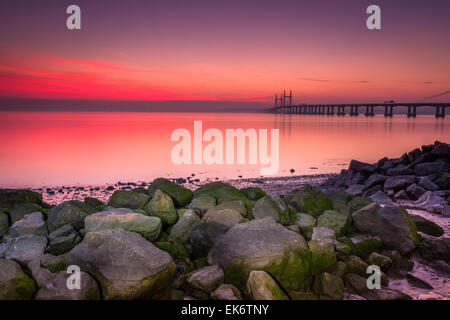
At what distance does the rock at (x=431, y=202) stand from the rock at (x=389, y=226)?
304 centimetres

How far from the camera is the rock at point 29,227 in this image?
20.4 ft

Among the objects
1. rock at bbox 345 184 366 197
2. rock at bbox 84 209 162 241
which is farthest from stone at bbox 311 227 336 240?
rock at bbox 345 184 366 197

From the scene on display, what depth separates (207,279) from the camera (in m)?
4.77

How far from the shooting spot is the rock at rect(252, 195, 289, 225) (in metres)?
6.46

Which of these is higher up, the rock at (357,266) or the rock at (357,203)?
the rock at (357,203)

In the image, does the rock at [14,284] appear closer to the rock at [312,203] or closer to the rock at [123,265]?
the rock at [123,265]

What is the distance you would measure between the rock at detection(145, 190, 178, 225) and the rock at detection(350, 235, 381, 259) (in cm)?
322

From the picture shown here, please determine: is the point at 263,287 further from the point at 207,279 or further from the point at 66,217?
the point at 66,217

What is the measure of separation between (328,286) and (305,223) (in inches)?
66.9

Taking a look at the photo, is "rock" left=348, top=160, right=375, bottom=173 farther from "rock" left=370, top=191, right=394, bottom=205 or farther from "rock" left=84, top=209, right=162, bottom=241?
"rock" left=84, top=209, right=162, bottom=241

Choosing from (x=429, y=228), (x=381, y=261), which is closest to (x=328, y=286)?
(x=381, y=261)

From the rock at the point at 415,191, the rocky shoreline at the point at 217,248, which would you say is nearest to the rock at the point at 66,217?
the rocky shoreline at the point at 217,248

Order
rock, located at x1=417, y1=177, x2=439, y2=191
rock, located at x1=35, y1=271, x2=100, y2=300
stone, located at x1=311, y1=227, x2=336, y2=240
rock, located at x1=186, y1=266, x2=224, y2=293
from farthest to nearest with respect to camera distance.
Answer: rock, located at x1=417, y1=177, x2=439, y2=191 → stone, located at x1=311, y1=227, x2=336, y2=240 → rock, located at x1=186, y1=266, x2=224, y2=293 → rock, located at x1=35, y1=271, x2=100, y2=300

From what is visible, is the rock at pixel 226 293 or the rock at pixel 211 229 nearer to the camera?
the rock at pixel 226 293
